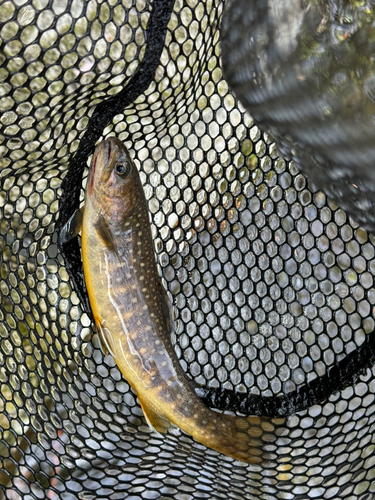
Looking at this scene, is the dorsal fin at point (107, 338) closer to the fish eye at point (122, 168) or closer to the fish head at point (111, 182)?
the fish head at point (111, 182)

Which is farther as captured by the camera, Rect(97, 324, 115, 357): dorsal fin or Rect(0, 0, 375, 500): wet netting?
Rect(0, 0, 375, 500): wet netting

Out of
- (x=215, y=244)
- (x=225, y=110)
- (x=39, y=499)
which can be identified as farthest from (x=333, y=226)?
(x=39, y=499)

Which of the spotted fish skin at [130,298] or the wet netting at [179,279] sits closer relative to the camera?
the spotted fish skin at [130,298]

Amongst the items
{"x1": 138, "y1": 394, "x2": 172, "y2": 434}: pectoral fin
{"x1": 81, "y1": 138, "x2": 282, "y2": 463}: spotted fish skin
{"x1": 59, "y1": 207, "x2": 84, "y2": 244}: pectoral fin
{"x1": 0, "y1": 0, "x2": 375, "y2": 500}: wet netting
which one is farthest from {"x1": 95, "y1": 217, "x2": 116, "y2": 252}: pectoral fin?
{"x1": 138, "y1": 394, "x2": 172, "y2": 434}: pectoral fin

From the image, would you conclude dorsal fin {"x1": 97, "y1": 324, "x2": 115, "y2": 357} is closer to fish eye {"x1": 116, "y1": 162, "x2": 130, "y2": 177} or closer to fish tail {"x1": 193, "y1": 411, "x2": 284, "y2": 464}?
fish tail {"x1": 193, "y1": 411, "x2": 284, "y2": 464}

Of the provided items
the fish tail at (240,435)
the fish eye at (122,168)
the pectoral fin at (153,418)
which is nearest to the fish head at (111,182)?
the fish eye at (122,168)

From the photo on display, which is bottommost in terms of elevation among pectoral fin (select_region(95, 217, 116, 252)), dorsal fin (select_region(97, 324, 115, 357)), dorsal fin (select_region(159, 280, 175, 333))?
dorsal fin (select_region(97, 324, 115, 357))
